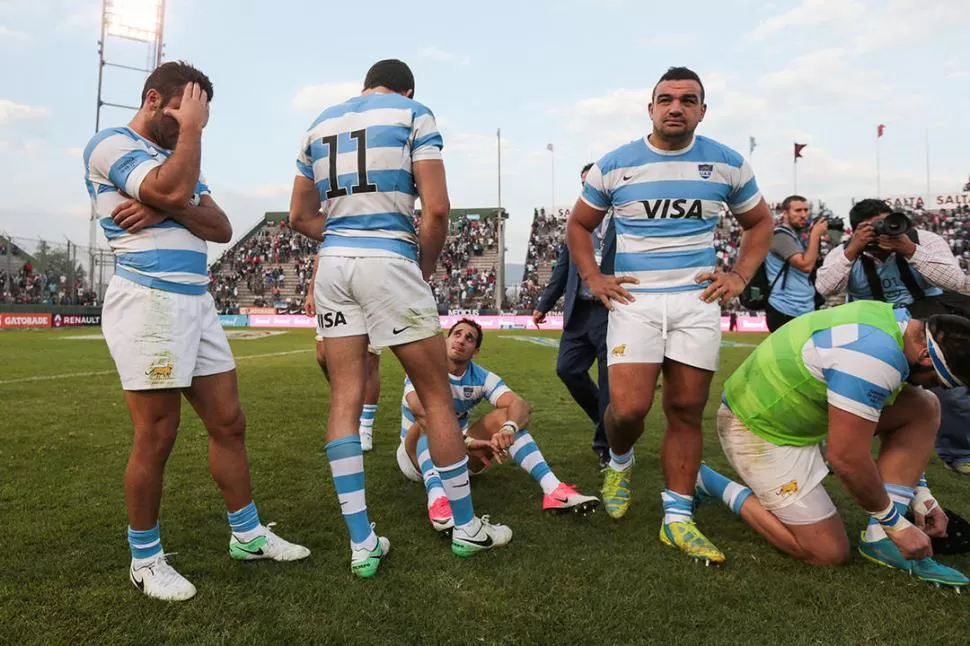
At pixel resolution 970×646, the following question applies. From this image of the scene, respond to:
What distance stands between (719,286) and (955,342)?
3.73 ft

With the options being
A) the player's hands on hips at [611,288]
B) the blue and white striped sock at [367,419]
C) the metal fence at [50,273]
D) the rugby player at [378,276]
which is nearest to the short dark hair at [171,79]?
the rugby player at [378,276]

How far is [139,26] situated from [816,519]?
117ft

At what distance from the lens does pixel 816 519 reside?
2.99m

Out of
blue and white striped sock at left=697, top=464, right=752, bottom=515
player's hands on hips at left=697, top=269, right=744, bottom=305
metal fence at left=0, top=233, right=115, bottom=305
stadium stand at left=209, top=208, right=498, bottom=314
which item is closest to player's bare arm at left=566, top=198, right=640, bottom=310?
player's hands on hips at left=697, top=269, right=744, bottom=305

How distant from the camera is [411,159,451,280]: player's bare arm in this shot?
113 inches

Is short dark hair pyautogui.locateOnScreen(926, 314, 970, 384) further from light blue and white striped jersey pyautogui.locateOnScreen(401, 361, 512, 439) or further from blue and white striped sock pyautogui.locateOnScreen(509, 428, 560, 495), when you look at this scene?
light blue and white striped jersey pyautogui.locateOnScreen(401, 361, 512, 439)

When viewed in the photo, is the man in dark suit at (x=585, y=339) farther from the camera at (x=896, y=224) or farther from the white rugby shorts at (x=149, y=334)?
the white rugby shorts at (x=149, y=334)

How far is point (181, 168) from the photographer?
247 centimetres

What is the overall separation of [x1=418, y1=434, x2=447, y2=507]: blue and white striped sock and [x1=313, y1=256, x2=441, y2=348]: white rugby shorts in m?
0.82

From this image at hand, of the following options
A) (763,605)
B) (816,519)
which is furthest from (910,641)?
(816,519)

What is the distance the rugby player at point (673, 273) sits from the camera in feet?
10.9

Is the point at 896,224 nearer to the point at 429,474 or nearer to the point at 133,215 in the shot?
the point at 429,474

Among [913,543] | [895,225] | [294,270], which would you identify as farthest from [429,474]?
[294,270]

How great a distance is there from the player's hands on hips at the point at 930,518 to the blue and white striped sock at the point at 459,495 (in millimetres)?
2224
